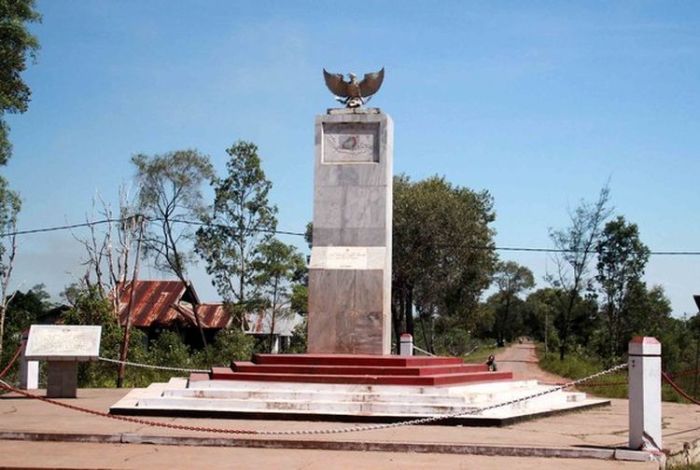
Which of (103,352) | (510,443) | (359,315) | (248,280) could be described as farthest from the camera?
(248,280)

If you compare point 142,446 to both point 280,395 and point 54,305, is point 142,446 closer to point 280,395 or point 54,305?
point 280,395

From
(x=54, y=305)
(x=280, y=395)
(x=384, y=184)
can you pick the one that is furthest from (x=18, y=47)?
(x=54, y=305)

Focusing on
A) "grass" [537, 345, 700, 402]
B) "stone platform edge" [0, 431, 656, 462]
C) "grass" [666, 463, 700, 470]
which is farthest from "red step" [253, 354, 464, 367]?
"grass" [537, 345, 700, 402]

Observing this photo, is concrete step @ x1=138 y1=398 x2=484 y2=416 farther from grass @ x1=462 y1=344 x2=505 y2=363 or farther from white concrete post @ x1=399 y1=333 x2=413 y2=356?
grass @ x1=462 y1=344 x2=505 y2=363

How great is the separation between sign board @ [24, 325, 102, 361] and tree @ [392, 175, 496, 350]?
21681 millimetres

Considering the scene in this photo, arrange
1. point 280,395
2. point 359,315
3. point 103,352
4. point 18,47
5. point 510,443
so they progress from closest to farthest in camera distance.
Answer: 1. point 510,443
2. point 280,395
3. point 359,315
4. point 18,47
5. point 103,352

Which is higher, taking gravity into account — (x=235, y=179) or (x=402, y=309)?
(x=235, y=179)

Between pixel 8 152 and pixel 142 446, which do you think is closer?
pixel 142 446

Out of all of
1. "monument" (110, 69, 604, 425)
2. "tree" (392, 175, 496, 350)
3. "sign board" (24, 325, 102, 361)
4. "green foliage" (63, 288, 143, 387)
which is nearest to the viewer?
"monument" (110, 69, 604, 425)

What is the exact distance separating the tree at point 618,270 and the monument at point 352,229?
27108mm

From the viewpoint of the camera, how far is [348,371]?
12203 mm

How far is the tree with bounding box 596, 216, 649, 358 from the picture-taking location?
3953 centimetres

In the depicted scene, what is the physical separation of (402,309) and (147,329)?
11524 millimetres

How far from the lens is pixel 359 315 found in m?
14.2
